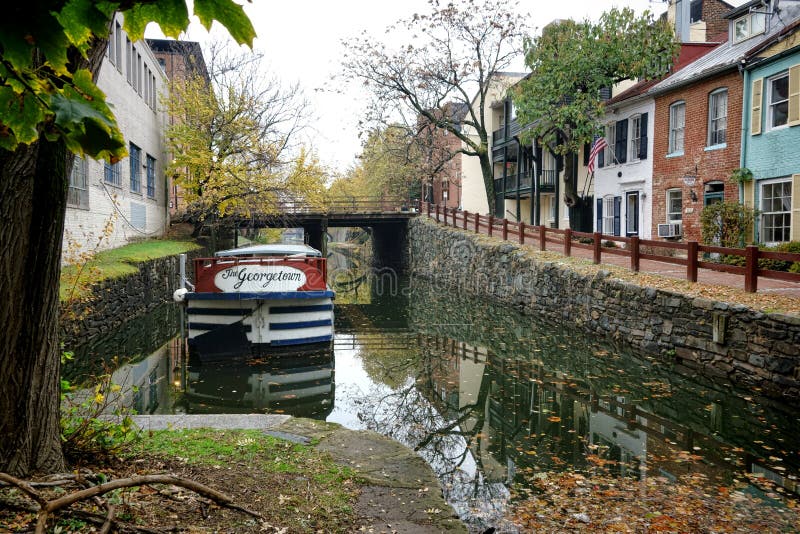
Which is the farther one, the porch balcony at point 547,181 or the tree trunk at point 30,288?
the porch balcony at point 547,181

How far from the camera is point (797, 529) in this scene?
5.34 meters

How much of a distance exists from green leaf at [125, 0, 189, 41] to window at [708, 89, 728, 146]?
21090mm

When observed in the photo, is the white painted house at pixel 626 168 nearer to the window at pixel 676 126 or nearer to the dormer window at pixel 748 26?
the window at pixel 676 126

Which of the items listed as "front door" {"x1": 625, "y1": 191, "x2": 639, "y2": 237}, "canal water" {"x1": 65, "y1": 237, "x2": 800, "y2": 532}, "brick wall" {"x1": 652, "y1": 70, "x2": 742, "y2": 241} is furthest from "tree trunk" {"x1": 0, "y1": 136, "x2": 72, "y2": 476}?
"front door" {"x1": 625, "y1": 191, "x2": 639, "y2": 237}

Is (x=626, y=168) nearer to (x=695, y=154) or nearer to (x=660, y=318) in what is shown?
(x=695, y=154)

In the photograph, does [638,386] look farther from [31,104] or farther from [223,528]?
[31,104]

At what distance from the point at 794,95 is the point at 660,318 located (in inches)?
331

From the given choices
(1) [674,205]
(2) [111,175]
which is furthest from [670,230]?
(2) [111,175]

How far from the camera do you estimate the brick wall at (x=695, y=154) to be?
64.0 ft

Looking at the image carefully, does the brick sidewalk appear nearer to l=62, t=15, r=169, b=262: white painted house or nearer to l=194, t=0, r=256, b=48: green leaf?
l=194, t=0, r=256, b=48: green leaf

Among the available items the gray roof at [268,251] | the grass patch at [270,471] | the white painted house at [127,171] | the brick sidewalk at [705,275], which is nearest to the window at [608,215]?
the brick sidewalk at [705,275]

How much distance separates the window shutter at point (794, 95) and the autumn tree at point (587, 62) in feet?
23.5

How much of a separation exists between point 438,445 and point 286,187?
2413 centimetres

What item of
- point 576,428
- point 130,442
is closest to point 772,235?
point 576,428
